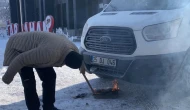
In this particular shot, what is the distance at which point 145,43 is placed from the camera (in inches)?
174

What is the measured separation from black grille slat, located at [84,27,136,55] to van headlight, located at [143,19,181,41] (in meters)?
0.26

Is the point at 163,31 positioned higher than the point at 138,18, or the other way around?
the point at 138,18

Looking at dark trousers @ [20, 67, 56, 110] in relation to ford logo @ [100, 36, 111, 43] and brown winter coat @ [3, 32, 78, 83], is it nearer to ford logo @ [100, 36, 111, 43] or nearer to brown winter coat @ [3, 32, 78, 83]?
brown winter coat @ [3, 32, 78, 83]

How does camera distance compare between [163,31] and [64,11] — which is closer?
[163,31]

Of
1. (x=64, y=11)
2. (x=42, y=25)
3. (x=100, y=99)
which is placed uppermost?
(x=100, y=99)

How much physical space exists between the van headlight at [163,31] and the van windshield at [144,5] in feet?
1.71

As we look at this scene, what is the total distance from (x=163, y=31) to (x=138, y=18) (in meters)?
0.47

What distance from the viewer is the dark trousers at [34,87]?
3834mm

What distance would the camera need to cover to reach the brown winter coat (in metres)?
3.48

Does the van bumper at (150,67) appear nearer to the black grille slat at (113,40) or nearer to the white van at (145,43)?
the white van at (145,43)

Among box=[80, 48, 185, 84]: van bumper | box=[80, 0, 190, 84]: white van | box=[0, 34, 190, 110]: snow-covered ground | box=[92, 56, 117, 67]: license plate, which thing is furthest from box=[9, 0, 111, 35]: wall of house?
box=[80, 48, 185, 84]: van bumper

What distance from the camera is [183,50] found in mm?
4387

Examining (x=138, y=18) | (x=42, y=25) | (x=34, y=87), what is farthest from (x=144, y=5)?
(x=42, y=25)

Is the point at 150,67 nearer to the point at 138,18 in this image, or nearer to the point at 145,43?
the point at 145,43
